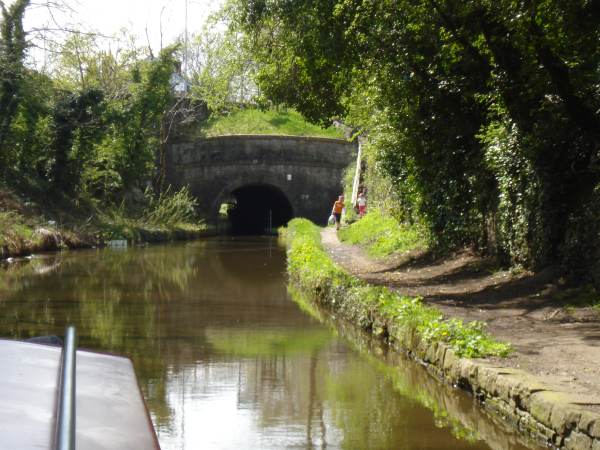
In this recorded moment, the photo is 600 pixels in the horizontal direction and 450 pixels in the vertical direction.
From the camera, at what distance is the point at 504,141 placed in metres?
12.5

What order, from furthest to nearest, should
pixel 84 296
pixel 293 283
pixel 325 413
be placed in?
pixel 293 283, pixel 84 296, pixel 325 413

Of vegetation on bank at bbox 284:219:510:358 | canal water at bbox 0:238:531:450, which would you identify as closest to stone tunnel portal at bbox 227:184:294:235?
canal water at bbox 0:238:531:450

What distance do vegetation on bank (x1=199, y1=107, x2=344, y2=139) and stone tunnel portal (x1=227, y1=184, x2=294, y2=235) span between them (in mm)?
3189

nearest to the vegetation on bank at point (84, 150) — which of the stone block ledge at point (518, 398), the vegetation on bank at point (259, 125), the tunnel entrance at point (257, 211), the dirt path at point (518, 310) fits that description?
the vegetation on bank at point (259, 125)

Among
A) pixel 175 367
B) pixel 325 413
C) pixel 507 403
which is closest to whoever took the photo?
pixel 507 403

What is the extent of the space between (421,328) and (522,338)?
101 cm

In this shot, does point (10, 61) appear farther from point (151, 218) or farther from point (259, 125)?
point (259, 125)

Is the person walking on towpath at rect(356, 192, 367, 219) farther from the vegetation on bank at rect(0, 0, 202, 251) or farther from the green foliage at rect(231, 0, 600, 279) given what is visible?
the green foliage at rect(231, 0, 600, 279)

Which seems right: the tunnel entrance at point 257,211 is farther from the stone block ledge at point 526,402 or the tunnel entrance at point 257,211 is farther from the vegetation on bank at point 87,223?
the stone block ledge at point 526,402

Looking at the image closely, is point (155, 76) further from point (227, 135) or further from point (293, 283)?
point (293, 283)

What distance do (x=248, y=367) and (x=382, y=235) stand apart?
43.3ft

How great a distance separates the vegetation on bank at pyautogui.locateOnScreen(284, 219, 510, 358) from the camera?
767 cm

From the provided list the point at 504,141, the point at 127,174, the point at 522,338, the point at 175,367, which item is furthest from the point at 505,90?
the point at 127,174

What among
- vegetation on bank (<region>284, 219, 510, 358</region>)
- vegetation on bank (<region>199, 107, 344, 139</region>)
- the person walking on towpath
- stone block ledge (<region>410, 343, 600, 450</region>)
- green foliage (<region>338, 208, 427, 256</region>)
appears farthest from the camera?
vegetation on bank (<region>199, 107, 344, 139</region>)
